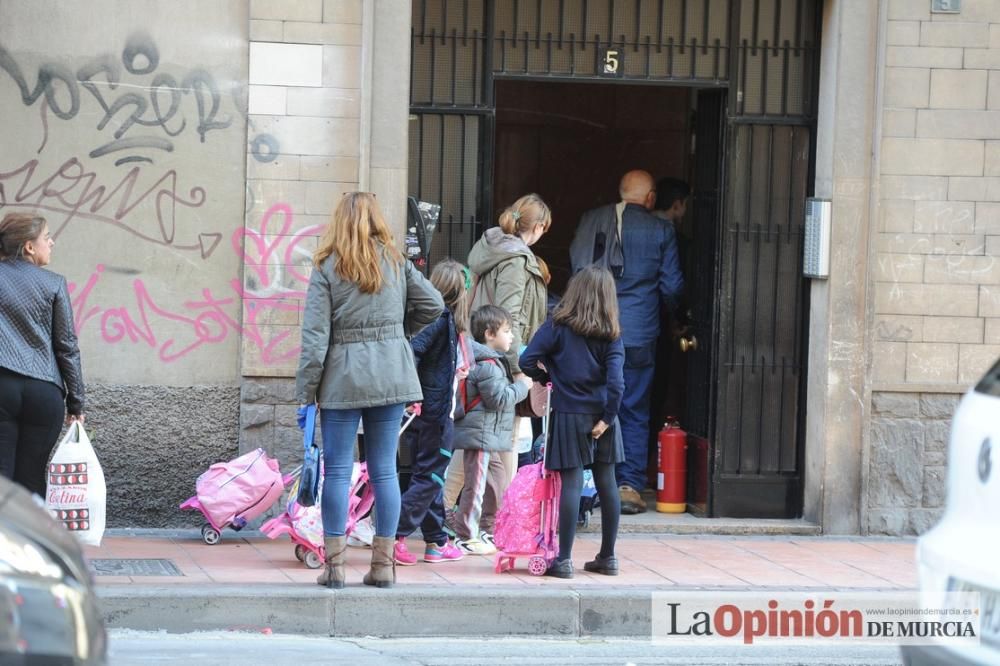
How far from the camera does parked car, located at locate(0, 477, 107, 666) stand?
145 inches

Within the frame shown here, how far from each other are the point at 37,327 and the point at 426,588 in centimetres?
223

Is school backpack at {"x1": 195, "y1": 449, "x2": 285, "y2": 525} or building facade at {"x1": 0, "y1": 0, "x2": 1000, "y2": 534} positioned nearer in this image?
school backpack at {"x1": 195, "y1": 449, "x2": 285, "y2": 525}

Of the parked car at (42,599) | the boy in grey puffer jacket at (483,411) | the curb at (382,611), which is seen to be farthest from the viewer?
the boy in grey puffer jacket at (483,411)

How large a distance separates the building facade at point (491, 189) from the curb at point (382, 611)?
2082mm

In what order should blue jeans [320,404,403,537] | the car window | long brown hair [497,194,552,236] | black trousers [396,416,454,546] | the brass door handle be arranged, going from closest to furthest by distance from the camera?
the car window, blue jeans [320,404,403,537], black trousers [396,416,454,546], long brown hair [497,194,552,236], the brass door handle

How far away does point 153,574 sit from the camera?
→ 7566mm

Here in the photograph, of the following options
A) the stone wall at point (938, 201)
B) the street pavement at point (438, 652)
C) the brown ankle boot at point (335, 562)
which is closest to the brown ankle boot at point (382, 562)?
the brown ankle boot at point (335, 562)

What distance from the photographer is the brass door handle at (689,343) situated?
10.1 metres

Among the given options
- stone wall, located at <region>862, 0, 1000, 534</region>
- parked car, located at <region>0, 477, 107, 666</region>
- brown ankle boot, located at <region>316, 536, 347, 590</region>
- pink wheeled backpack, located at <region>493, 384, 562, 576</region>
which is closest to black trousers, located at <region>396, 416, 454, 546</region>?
pink wheeled backpack, located at <region>493, 384, 562, 576</region>

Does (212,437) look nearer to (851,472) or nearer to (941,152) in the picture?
(851,472)

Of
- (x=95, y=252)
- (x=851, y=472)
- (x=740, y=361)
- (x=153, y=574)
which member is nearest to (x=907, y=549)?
(x=851, y=472)

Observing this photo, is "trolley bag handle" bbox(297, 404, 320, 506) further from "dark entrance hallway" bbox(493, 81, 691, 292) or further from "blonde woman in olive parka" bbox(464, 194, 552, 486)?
"dark entrance hallway" bbox(493, 81, 691, 292)

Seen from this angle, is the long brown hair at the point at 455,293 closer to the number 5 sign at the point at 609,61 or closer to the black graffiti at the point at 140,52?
the number 5 sign at the point at 609,61

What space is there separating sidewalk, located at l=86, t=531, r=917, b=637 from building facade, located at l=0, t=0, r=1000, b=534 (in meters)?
0.93
